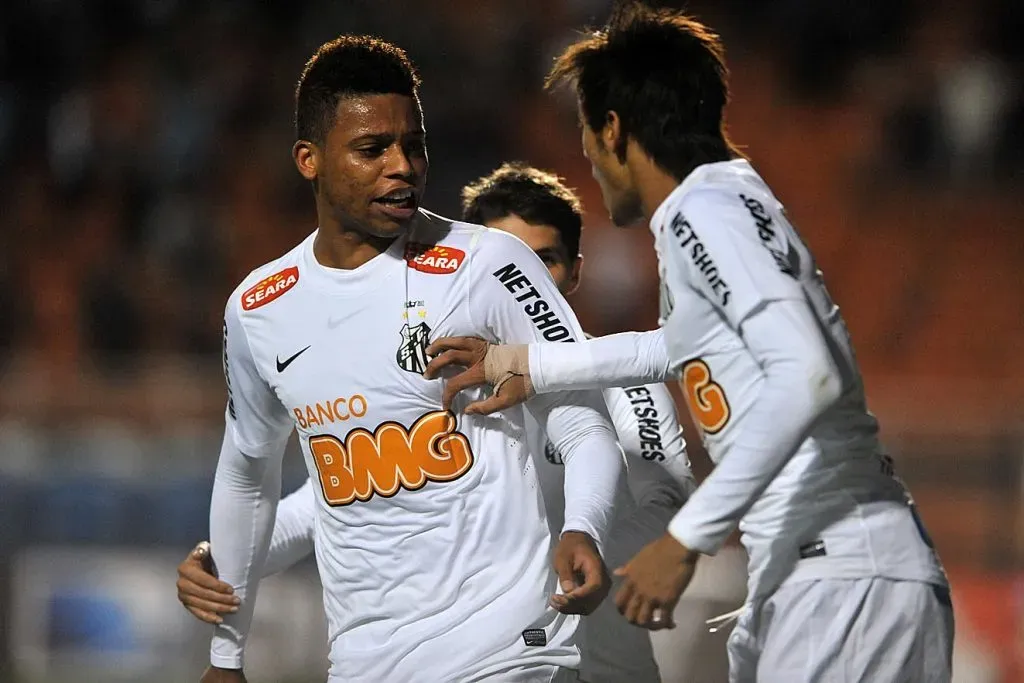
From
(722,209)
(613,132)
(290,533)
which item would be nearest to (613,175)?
(613,132)

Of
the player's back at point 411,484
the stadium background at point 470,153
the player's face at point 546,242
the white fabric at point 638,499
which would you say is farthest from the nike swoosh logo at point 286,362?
the stadium background at point 470,153

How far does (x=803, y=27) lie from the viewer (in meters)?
12.6

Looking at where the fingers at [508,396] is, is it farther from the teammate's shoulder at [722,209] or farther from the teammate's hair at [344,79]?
the teammate's hair at [344,79]

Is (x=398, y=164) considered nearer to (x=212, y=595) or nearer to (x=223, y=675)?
(x=212, y=595)

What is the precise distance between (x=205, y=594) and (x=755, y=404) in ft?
6.21

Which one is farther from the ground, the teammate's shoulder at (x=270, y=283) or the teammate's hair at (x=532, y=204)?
the teammate's hair at (x=532, y=204)

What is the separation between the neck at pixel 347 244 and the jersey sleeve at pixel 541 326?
28 cm

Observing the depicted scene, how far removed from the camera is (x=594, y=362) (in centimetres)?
319

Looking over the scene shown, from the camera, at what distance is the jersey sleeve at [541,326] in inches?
131

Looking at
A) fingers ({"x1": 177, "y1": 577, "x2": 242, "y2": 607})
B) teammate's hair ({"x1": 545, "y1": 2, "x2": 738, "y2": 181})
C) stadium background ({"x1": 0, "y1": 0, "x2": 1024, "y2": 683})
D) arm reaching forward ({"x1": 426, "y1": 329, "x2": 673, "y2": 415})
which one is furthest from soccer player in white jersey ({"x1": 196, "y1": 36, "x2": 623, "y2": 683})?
stadium background ({"x1": 0, "y1": 0, "x2": 1024, "y2": 683})

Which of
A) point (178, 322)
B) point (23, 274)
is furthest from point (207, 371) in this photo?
point (23, 274)

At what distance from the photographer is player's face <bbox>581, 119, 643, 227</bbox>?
2988 millimetres

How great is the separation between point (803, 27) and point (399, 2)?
12.6ft

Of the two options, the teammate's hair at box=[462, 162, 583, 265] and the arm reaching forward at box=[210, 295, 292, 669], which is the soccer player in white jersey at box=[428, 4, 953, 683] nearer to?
the teammate's hair at box=[462, 162, 583, 265]
